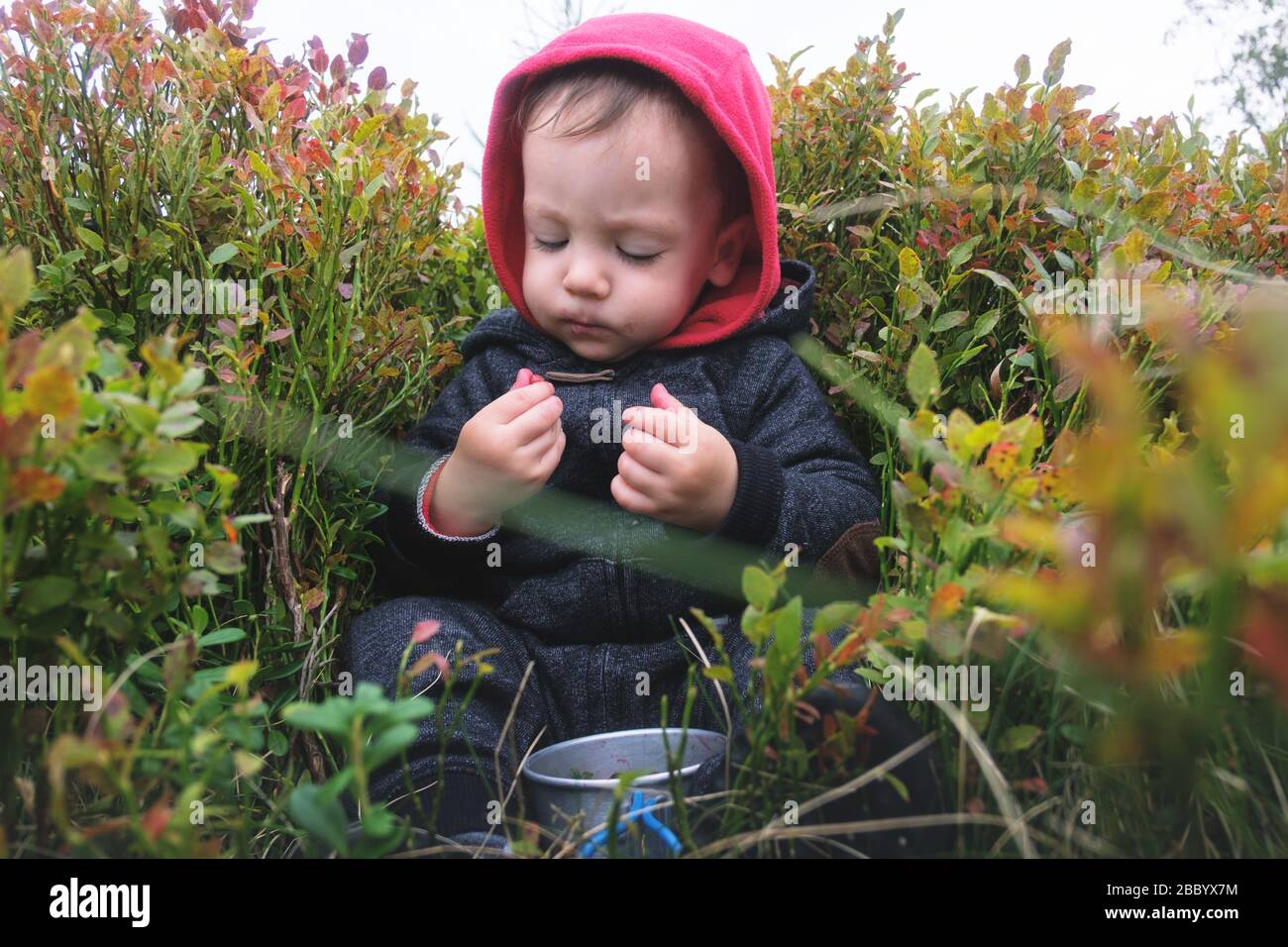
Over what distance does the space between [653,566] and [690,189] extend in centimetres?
90

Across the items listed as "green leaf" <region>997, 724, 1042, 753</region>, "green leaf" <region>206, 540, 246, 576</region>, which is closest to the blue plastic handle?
"green leaf" <region>997, 724, 1042, 753</region>

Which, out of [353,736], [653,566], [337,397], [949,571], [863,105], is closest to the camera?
[353,736]

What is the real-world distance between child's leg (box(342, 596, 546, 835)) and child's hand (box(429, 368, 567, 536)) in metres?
0.22

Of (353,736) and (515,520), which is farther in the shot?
(515,520)

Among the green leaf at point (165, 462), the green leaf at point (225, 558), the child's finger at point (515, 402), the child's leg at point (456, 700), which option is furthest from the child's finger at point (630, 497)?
the green leaf at point (165, 462)

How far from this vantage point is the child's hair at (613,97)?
2.24 metres

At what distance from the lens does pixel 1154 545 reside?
2.38 feet

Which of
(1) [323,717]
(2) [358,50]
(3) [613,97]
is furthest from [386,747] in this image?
(2) [358,50]

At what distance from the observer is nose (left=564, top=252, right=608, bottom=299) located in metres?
2.18

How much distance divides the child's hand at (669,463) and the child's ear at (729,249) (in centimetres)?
65

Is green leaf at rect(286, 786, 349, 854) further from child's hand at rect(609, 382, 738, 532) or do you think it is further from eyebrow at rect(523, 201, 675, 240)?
eyebrow at rect(523, 201, 675, 240)

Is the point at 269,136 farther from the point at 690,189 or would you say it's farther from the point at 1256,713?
the point at 1256,713

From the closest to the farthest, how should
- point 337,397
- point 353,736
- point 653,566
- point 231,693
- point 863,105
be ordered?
1. point 353,736
2. point 231,693
3. point 337,397
4. point 653,566
5. point 863,105

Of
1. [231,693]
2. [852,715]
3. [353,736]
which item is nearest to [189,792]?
[353,736]
